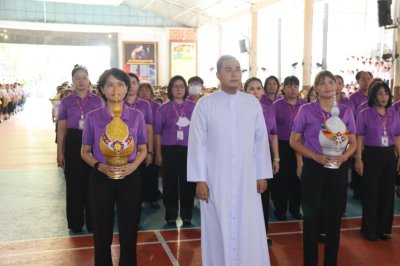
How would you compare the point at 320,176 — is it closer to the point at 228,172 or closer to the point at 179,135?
the point at 228,172

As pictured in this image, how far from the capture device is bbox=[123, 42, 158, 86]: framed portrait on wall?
25312 millimetres

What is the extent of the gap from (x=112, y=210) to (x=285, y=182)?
250cm

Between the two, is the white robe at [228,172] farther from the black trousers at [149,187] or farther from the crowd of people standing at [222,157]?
the black trousers at [149,187]

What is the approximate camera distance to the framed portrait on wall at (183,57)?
2542cm

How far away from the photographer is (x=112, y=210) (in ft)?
9.88

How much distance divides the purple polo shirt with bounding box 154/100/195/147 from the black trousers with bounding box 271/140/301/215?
1115mm

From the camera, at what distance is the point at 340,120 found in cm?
309

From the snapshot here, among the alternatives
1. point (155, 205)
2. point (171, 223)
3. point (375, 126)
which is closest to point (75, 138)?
point (171, 223)

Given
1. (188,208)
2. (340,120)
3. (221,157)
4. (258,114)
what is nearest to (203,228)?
(221,157)

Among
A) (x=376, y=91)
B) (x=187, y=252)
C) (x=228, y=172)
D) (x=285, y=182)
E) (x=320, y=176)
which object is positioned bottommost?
(x=187, y=252)

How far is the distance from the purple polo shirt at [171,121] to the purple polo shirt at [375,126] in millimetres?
1692

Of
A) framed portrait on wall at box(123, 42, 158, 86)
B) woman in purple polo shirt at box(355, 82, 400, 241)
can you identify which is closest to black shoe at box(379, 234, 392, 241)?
woman in purple polo shirt at box(355, 82, 400, 241)

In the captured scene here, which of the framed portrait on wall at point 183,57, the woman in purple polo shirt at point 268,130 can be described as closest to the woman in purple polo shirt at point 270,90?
the woman in purple polo shirt at point 268,130

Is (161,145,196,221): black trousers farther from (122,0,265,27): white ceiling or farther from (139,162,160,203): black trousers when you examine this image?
(122,0,265,27): white ceiling
